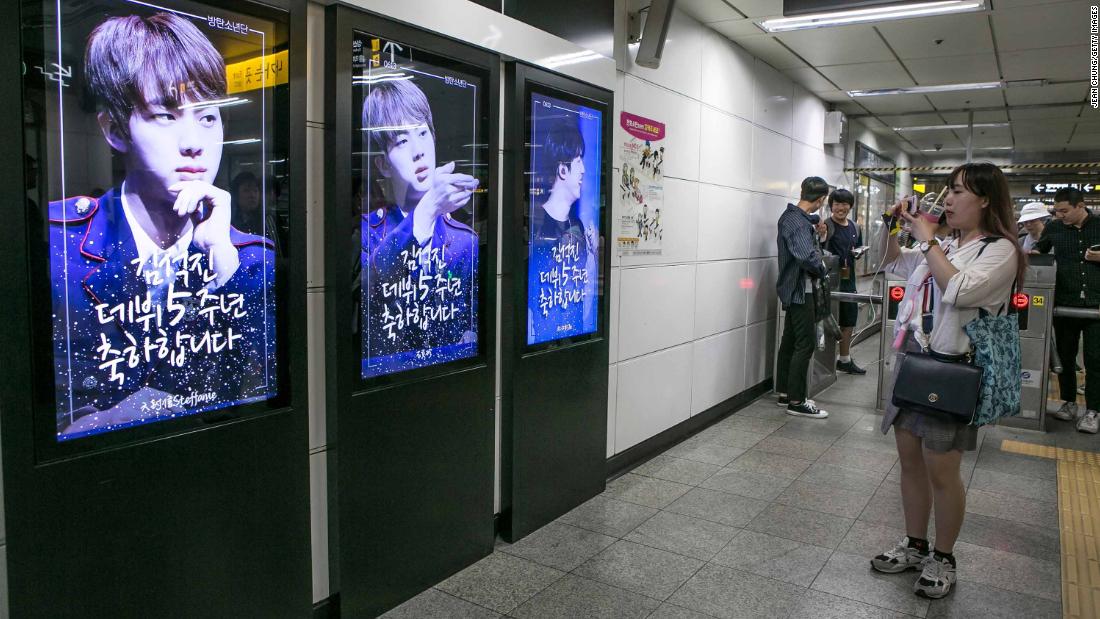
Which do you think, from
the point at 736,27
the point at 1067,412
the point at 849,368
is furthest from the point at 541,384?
the point at 849,368

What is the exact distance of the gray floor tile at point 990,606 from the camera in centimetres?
269

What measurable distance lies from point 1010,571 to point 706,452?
1.85 meters

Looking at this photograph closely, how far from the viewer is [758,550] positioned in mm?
3217

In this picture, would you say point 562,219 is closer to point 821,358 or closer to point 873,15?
point 873,15

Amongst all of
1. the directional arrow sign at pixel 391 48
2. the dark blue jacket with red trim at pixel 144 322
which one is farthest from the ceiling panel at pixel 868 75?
the dark blue jacket with red trim at pixel 144 322

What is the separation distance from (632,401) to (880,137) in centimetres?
741

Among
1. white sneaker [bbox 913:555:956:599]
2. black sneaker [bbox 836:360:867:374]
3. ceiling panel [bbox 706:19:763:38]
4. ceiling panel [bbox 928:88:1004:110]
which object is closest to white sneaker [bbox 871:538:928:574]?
white sneaker [bbox 913:555:956:599]

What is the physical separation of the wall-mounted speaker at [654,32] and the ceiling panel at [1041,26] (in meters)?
1.93

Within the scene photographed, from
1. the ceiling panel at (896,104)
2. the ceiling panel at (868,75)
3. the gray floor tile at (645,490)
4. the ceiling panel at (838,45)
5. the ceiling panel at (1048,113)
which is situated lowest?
the gray floor tile at (645,490)

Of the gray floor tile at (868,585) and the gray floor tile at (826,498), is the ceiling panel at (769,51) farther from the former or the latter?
the gray floor tile at (868,585)

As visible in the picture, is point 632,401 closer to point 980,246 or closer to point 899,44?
point 980,246

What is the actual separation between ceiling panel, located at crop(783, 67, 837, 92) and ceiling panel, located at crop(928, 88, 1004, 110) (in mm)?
1033

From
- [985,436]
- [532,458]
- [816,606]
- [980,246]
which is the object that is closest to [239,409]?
[532,458]

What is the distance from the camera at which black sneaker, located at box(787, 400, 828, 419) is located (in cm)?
554
